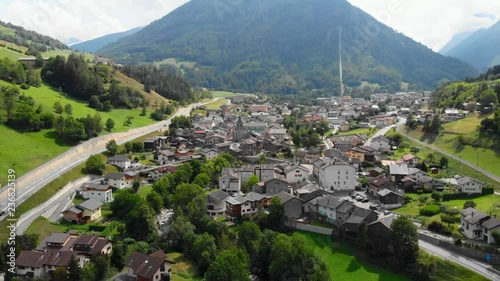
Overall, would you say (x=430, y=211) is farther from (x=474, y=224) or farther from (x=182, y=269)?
(x=182, y=269)

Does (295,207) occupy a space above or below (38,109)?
below

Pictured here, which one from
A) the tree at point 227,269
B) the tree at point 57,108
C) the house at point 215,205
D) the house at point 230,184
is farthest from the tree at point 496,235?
the tree at point 57,108

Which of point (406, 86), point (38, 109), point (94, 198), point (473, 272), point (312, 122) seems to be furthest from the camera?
point (406, 86)

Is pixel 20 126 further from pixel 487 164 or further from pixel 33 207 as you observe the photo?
pixel 487 164

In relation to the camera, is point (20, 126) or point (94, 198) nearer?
point (94, 198)

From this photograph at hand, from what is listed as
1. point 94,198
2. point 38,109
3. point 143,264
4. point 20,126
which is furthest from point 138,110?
point 143,264

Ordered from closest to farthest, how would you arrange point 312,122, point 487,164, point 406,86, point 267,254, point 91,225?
1. point 267,254
2. point 91,225
3. point 487,164
4. point 312,122
5. point 406,86

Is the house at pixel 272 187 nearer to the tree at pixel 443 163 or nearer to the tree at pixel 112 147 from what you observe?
the tree at pixel 443 163
